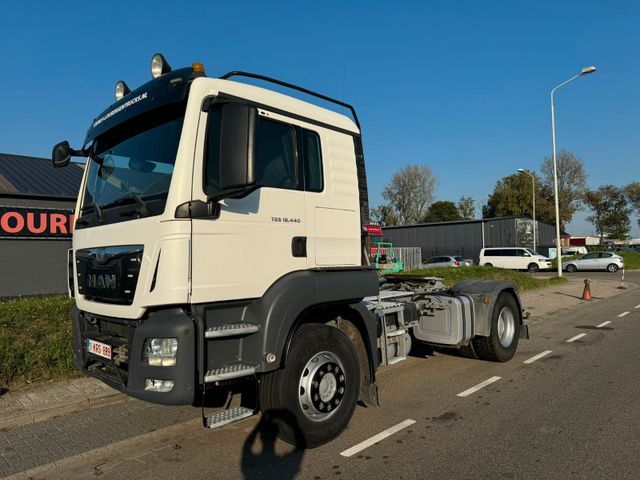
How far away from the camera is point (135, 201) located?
12.2 feet

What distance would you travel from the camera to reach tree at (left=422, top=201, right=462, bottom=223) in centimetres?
8394

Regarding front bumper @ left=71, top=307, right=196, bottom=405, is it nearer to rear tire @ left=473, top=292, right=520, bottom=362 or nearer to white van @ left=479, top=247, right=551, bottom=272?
rear tire @ left=473, top=292, right=520, bottom=362

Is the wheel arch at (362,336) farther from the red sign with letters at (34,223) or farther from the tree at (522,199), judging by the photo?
the tree at (522,199)

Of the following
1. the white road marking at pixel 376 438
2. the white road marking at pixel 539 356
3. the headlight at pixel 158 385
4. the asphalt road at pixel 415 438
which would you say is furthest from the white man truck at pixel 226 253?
the white road marking at pixel 539 356

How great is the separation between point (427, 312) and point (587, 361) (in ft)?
9.21

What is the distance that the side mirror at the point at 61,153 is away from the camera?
15.9 ft

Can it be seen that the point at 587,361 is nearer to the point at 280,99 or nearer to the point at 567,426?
the point at 567,426

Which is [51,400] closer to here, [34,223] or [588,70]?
[34,223]

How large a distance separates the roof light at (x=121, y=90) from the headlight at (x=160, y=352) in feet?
8.22

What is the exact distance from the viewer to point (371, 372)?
4.71 m

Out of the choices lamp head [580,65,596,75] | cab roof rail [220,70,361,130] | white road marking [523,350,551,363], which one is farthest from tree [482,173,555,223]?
cab roof rail [220,70,361,130]

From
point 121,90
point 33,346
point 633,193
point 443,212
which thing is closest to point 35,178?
point 33,346

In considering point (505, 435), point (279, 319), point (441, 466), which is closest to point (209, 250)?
point (279, 319)

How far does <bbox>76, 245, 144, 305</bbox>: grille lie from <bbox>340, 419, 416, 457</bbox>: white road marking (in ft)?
7.17
